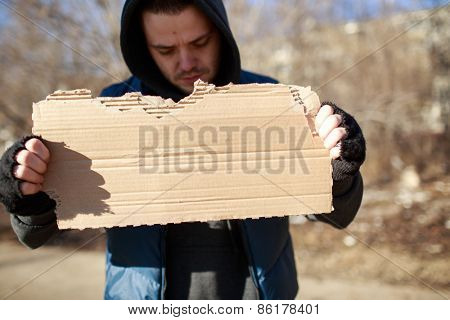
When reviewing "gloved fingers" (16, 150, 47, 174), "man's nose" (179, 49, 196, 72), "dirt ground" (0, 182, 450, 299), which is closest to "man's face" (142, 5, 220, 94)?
"man's nose" (179, 49, 196, 72)

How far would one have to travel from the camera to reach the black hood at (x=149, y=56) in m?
1.74

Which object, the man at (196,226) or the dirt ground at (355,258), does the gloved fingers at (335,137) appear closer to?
the man at (196,226)

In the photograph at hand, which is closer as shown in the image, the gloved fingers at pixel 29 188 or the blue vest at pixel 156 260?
the gloved fingers at pixel 29 188

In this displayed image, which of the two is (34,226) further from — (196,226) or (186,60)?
(186,60)

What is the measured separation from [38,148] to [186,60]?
27.1 inches

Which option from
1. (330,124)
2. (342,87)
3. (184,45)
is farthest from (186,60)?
(342,87)

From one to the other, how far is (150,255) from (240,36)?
16.9 feet

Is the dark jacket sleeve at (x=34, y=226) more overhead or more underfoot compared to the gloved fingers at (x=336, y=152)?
more underfoot

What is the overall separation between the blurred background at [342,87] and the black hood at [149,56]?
3044 millimetres

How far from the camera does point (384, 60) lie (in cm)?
608

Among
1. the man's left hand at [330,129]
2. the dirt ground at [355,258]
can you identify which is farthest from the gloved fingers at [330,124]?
the dirt ground at [355,258]

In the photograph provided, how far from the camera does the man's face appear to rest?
1645 millimetres
